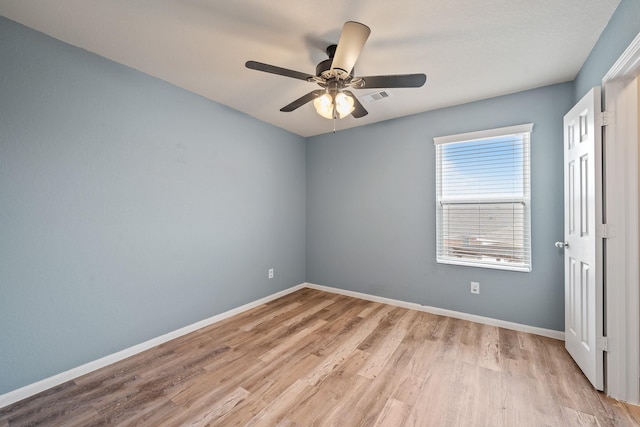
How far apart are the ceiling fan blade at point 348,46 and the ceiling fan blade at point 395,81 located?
0.52 ft

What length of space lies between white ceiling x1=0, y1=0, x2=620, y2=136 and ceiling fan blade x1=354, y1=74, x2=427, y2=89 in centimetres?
36

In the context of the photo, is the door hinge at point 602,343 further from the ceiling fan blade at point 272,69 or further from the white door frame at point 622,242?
the ceiling fan blade at point 272,69

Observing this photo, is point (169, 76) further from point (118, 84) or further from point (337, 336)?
point (337, 336)

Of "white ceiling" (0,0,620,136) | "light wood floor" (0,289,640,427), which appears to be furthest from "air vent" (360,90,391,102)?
"light wood floor" (0,289,640,427)

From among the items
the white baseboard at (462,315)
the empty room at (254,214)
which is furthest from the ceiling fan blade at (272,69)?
the white baseboard at (462,315)

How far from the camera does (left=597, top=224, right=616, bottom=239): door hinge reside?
68.1 inches

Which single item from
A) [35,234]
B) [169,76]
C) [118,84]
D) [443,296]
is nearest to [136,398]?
[35,234]

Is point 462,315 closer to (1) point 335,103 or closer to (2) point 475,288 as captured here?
(2) point 475,288

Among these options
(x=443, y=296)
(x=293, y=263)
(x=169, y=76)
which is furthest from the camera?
(x=293, y=263)

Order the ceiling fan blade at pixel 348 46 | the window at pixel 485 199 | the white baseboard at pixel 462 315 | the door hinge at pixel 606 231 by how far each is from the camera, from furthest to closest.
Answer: the window at pixel 485 199 → the white baseboard at pixel 462 315 → the door hinge at pixel 606 231 → the ceiling fan blade at pixel 348 46

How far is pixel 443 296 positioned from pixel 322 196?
7.25 ft

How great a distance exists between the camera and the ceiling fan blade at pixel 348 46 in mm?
1420

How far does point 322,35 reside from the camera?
1868 millimetres

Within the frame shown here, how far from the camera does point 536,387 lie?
1.84 meters
